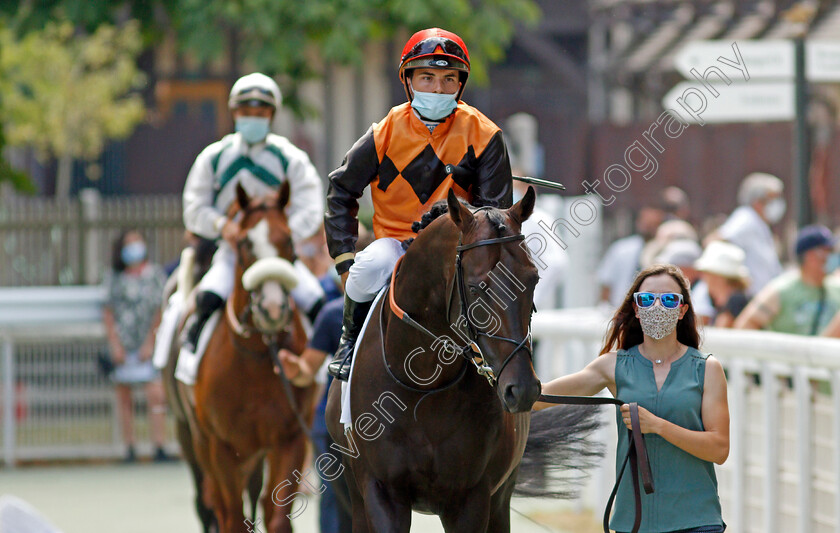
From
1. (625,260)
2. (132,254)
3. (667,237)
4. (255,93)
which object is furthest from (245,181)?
(625,260)

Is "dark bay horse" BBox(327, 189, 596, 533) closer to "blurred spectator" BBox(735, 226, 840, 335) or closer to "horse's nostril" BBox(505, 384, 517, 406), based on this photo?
"horse's nostril" BBox(505, 384, 517, 406)

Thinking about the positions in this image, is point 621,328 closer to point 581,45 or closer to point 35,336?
point 35,336

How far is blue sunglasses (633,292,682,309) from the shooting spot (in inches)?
176

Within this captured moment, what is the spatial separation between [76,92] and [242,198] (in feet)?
45.7

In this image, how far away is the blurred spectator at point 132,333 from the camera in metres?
12.3

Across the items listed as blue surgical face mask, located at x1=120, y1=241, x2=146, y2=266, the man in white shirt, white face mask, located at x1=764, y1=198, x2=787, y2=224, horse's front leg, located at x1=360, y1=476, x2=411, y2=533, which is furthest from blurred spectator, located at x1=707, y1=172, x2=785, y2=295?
Answer: horse's front leg, located at x1=360, y1=476, x2=411, y2=533

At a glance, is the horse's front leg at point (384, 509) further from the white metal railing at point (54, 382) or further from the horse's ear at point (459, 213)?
the white metal railing at point (54, 382)

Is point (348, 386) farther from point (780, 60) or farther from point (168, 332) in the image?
point (780, 60)

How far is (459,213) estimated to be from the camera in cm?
426

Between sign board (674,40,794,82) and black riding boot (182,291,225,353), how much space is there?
3943mm

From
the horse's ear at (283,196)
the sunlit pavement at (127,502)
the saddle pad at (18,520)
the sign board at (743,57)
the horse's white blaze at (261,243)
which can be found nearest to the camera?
the saddle pad at (18,520)

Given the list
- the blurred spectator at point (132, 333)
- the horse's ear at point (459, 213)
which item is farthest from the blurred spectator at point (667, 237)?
the horse's ear at point (459, 213)

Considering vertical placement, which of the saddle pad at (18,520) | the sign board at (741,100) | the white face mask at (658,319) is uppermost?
the sign board at (741,100)

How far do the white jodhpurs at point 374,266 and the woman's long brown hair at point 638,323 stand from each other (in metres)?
0.90
